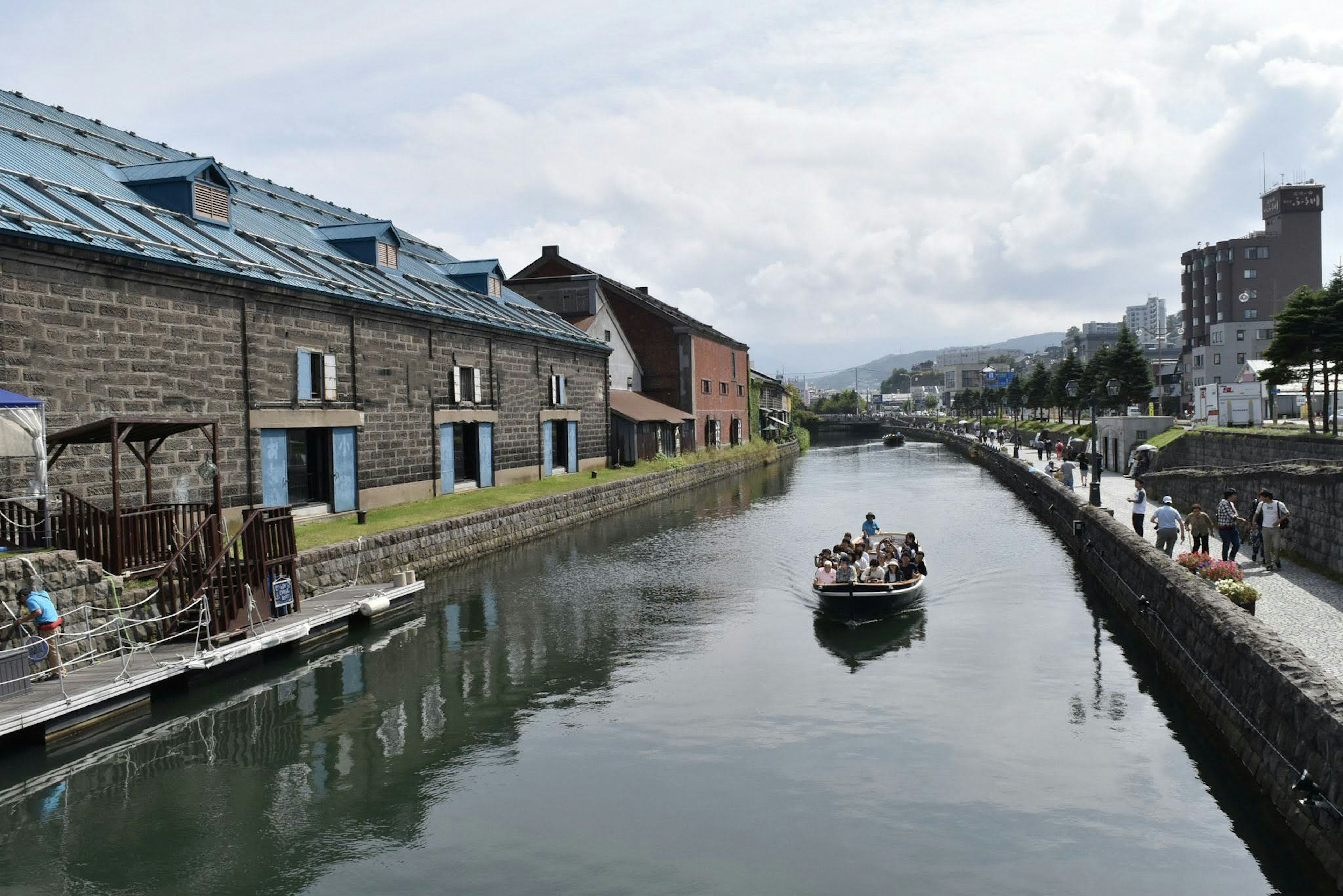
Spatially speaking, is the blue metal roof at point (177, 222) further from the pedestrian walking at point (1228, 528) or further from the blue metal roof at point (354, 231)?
the pedestrian walking at point (1228, 528)

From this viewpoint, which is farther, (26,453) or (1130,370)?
(1130,370)

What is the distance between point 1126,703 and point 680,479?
4355 cm

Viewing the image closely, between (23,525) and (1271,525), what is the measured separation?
2649 centimetres

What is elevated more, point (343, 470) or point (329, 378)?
point (329, 378)

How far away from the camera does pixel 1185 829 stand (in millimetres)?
12500

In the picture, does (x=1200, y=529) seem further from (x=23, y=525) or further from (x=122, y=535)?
(x=23, y=525)

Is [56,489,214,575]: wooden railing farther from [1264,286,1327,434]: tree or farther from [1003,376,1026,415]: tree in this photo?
[1003,376,1026,415]: tree

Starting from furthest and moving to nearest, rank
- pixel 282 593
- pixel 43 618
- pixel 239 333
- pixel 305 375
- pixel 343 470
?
pixel 343 470
pixel 305 375
pixel 239 333
pixel 282 593
pixel 43 618

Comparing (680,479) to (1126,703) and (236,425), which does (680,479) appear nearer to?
(236,425)

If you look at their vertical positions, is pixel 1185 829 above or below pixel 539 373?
below

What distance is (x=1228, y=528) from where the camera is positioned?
23656 mm

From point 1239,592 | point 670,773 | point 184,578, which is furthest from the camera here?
point 184,578

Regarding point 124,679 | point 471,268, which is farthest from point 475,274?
point 124,679

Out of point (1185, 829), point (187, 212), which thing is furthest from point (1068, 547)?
point (187, 212)
